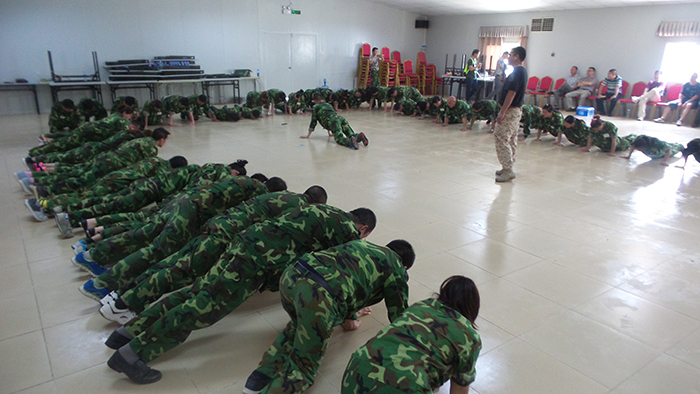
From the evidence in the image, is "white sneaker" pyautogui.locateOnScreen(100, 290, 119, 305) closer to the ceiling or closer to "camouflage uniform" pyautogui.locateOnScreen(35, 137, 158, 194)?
"camouflage uniform" pyautogui.locateOnScreen(35, 137, 158, 194)

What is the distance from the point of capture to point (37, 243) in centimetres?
352

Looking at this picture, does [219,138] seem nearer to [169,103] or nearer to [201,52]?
[169,103]

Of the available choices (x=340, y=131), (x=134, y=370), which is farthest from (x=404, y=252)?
(x=340, y=131)

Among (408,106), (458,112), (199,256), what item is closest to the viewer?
(199,256)

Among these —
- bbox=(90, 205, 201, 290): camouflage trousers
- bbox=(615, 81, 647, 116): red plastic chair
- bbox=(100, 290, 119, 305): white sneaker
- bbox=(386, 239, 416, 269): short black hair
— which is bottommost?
Answer: bbox=(100, 290, 119, 305): white sneaker

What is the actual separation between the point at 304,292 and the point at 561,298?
5.97 ft

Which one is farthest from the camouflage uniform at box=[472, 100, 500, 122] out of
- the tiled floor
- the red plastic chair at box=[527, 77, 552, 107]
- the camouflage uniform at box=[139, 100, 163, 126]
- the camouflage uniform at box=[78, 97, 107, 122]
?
the camouflage uniform at box=[78, 97, 107, 122]

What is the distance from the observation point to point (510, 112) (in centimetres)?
519

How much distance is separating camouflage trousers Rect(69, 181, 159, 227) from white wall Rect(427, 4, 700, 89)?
12588mm

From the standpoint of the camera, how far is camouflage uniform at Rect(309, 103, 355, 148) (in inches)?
288

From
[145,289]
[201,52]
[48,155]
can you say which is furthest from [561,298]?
[201,52]

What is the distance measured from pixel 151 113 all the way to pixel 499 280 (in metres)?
7.84

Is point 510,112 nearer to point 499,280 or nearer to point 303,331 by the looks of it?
point 499,280

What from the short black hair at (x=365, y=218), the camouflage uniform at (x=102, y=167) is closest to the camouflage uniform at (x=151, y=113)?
the camouflage uniform at (x=102, y=167)
